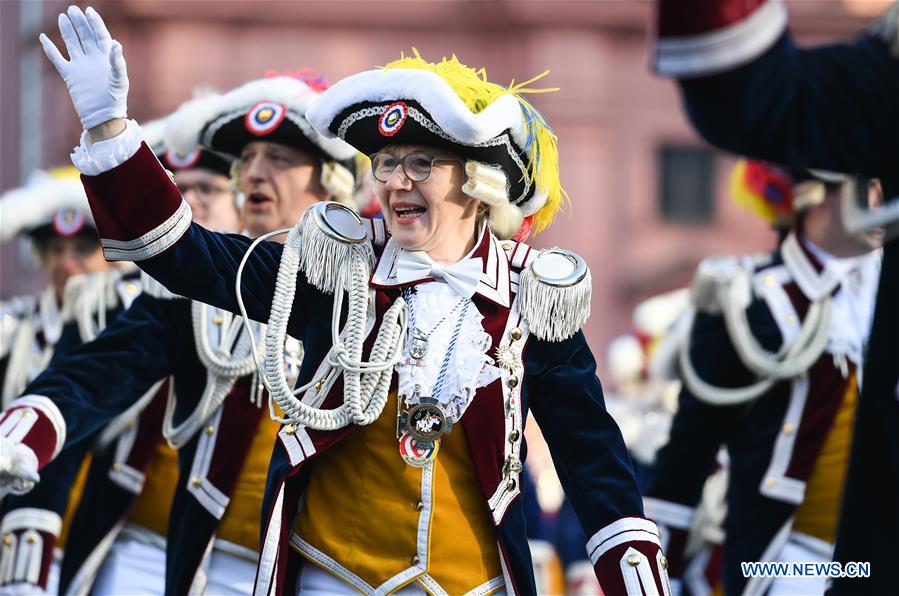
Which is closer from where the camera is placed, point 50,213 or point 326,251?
point 326,251

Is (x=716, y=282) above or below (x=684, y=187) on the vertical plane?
above

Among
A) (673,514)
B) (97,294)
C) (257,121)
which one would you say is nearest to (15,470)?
(257,121)

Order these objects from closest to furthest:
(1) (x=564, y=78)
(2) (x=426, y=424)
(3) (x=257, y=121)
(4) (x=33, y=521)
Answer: (2) (x=426, y=424) → (3) (x=257, y=121) → (4) (x=33, y=521) → (1) (x=564, y=78)

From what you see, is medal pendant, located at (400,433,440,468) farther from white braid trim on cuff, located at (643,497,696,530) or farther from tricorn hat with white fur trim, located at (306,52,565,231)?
A: white braid trim on cuff, located at (643,497,696,530)

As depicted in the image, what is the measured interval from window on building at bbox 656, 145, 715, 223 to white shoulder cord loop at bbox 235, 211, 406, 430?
20.8 metres

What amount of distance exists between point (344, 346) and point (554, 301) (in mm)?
481

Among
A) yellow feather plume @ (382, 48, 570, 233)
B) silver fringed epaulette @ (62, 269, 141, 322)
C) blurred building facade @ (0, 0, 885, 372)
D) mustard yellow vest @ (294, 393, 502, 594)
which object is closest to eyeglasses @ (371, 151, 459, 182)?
yellow feather plume @ (382, 48, 570, 233)

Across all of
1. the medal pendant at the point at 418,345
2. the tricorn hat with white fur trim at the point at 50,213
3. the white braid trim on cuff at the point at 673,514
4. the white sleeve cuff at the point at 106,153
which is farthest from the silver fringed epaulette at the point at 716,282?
the white sleeve cuff at the point at 106,153

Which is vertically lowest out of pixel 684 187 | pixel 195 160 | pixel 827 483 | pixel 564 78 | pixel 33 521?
pixel 684 187

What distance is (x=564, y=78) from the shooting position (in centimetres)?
2294

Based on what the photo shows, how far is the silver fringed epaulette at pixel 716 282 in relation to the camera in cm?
545

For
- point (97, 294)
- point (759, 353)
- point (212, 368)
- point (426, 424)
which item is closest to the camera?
point (426, 424)

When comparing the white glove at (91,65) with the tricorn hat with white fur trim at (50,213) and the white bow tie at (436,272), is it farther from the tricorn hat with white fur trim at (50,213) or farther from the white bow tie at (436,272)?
the tricorn hat with white fur trim at (50,213)

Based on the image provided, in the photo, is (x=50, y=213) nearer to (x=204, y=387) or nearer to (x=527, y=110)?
(x=204, y=387)
